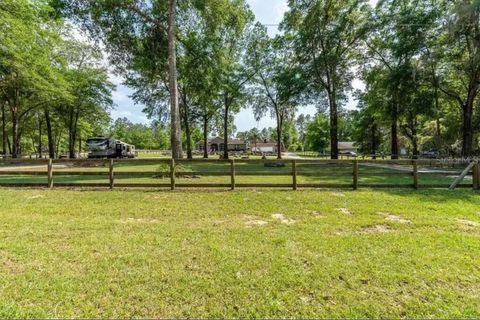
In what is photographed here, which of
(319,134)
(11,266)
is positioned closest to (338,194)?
(11,266)

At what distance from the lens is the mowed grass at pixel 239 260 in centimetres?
276

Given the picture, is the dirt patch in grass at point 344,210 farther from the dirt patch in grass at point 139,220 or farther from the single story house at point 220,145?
the single story house at point 220,145

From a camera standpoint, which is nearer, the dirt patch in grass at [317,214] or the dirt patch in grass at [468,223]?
the dirt patch in grass at [468,223]

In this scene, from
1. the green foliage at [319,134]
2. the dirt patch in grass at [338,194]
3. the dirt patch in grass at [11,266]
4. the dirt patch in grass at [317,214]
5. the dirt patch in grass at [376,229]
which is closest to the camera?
the dirt patch in grass at [11,266]

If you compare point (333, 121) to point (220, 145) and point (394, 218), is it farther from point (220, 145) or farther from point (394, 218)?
point (220, 145)

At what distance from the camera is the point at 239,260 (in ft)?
12.3

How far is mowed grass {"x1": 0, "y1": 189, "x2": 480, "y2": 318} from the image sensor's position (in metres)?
2.76

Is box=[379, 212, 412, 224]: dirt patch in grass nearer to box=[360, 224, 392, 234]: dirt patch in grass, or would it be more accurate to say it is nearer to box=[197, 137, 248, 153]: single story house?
box=[360, 224, 392, 234]: dirt patch in grass

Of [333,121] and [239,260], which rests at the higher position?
[333,121]

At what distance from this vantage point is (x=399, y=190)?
881 cm

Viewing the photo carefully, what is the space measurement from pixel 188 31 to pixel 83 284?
53.6ft

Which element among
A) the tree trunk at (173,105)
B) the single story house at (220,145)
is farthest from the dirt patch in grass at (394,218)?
the single story house at (220,145)

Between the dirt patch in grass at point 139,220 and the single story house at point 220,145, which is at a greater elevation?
the single story house at point 220,145

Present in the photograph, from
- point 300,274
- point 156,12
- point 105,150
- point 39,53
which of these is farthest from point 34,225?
point 105,150
